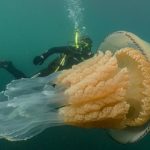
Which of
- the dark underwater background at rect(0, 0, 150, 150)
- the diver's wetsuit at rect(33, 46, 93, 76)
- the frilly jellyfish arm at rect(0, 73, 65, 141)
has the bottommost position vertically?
the frilly jellyfish arm at rect(0, 73, 65, 141)

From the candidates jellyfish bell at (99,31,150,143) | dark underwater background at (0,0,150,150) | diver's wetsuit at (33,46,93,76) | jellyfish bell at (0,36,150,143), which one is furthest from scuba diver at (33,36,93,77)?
dark underwater background at (0,0,150,150)

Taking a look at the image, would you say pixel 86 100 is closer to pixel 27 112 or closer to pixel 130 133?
pixel 27 112

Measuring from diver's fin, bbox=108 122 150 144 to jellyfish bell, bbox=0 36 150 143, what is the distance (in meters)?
0.01

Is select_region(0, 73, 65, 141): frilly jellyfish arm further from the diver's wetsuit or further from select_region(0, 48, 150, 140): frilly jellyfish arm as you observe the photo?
the diver's wetsuit

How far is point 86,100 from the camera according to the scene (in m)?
3.03

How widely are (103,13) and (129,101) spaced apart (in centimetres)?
6386

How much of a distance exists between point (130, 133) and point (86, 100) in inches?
26.0

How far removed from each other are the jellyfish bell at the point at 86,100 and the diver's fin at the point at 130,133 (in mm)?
12

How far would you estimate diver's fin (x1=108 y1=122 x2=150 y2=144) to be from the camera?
3.17 metres

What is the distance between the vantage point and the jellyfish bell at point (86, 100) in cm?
298

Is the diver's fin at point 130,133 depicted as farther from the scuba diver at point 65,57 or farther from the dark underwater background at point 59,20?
the dark underwater background at point 59,20

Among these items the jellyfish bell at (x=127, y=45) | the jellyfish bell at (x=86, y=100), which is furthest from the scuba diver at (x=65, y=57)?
the jellyfish bell at (x=86, y=100)

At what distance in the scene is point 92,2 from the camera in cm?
5881

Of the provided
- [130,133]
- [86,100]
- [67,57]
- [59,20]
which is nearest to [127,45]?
[86,100]
